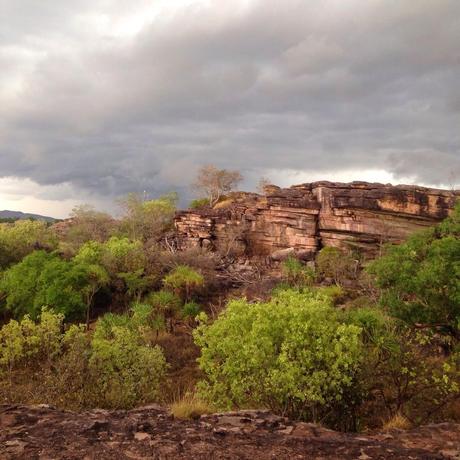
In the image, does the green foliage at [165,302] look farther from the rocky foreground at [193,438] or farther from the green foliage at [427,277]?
the rocky foreground at [193,438]

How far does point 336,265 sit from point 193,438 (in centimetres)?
3630

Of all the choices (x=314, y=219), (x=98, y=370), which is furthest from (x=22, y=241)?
(x=98, y=370)

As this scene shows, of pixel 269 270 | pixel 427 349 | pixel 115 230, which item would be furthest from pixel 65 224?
pixel 427 349

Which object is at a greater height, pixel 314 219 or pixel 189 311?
pixel 314 219

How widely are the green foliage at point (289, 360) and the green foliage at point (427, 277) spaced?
3361 mm

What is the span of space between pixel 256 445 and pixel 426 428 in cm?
300

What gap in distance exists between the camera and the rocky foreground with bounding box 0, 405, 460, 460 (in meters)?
5.70

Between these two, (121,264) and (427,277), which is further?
(121,264)

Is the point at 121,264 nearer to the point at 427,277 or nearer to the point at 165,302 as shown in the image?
the point at 165,302

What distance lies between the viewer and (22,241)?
1687 inches

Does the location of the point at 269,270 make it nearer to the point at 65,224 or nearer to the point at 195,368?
the point at 195,368

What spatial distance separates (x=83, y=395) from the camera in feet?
37.3

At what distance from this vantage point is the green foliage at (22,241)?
134ft

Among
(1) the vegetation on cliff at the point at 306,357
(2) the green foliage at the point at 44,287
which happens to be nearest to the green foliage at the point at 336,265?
(1) the vegetation on cliff at the point at 306,357
